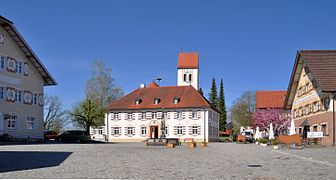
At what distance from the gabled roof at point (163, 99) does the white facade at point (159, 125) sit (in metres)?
0.85

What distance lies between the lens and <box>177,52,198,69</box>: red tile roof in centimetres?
9719

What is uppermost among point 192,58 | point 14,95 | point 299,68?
point 192,58

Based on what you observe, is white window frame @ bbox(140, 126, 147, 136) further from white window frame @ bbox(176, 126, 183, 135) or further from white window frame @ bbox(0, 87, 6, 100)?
white window frame @ bbox(0, 87, 6, 100)

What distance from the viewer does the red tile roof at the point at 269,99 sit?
8250 centimetres

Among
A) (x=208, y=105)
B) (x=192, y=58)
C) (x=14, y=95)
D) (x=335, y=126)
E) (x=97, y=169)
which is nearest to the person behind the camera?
(x=97, y=169)

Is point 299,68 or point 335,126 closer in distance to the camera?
point 335,126

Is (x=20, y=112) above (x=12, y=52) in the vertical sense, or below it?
below

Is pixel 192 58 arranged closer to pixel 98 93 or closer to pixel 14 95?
pixel 98 93

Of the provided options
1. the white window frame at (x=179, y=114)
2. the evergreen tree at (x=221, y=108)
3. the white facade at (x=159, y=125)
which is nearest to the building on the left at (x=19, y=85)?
the white facade at (x=159, y=125)

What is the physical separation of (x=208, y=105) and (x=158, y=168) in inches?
2054

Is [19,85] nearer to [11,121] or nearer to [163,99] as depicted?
[11,121]

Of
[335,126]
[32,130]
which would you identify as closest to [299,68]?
[335,126]

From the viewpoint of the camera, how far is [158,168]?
14.8 meters

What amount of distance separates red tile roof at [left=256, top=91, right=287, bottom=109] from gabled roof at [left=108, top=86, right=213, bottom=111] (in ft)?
57.6
